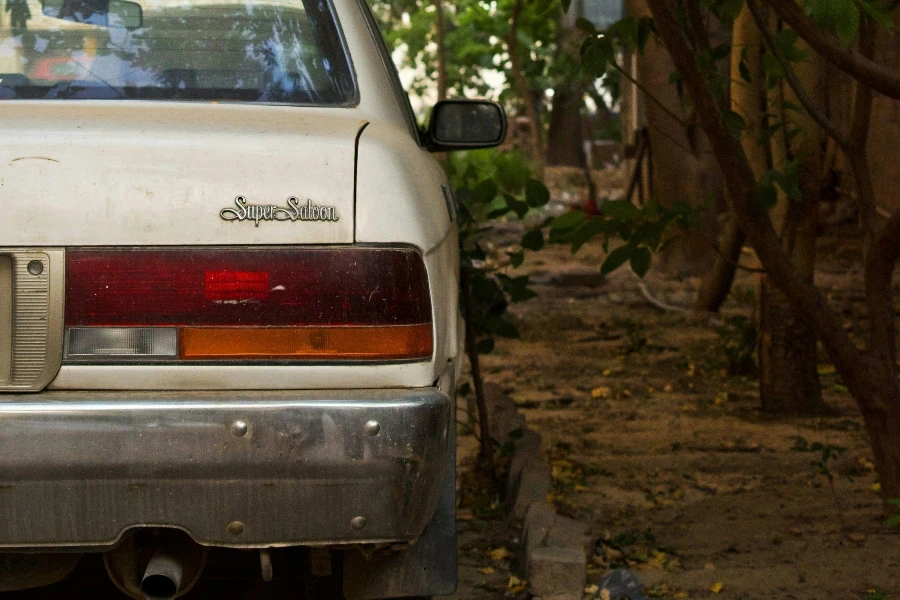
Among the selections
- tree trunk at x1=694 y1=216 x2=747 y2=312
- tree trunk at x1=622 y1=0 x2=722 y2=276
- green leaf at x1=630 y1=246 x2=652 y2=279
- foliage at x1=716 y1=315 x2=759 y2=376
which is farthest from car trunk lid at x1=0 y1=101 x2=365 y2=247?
tree trunk at x1=622 y1=0 x2=722 y2=276

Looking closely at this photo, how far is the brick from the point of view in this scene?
127 inches

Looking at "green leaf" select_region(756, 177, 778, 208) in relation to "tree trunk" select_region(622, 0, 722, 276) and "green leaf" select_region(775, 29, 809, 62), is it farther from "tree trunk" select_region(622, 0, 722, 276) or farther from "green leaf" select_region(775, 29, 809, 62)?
"tree trunk" select_region(622, 0, 722, 276)

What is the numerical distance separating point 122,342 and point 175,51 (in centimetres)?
88

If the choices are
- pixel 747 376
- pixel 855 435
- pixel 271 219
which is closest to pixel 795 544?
pixel 855 435

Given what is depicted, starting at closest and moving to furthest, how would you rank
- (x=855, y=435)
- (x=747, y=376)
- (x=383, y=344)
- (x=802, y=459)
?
(x=383, y=344) < (x=802, y=459) < (x=855, y=435) < (x=747, y=376)

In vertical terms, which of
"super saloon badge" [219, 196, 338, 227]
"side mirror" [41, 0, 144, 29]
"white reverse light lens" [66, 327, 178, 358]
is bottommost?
"white reverse light lens" [66, 327, 178, 358]

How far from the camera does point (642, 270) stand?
12.4ft

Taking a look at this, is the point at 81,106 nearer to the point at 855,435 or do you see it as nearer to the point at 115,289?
the point at 115,289

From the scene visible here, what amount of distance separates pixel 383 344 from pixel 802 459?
315cm

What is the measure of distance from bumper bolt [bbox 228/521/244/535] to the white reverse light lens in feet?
1.05

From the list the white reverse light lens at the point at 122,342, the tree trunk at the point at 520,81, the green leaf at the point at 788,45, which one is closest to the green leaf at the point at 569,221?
the green leaf at the point at 788,45

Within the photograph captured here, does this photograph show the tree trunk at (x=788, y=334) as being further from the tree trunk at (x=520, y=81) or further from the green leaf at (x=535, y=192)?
the tree trunk at (x=520, y=81)

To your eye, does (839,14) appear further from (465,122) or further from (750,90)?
(750,90)

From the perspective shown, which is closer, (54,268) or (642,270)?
(54,268)
